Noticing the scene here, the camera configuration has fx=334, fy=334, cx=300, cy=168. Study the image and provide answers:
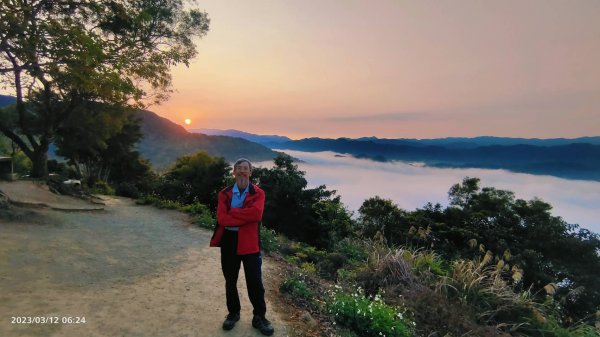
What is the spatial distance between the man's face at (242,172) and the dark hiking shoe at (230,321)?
5.49 feet

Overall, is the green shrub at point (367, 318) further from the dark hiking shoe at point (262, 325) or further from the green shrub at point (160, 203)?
the green shrub at point (160, 203)

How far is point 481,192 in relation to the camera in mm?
27156

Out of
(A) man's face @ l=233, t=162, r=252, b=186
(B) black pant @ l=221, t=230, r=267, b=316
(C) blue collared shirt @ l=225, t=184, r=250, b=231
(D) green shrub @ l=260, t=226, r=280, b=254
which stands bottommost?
(D) green shrub @ l=260, t=226, r=280, b=254

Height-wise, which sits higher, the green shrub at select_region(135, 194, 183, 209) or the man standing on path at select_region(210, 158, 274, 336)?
the man standing on path at select_region(210, 158, 274, 336)

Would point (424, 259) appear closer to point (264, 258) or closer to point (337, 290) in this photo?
point (337, 290)

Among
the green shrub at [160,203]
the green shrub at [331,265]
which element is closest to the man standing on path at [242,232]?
the green shrub at [331,265]

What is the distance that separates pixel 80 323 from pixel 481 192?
29.0 m

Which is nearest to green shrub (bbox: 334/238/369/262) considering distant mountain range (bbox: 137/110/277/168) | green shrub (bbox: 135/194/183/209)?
green shrub (bbox: 135/194/183/209)

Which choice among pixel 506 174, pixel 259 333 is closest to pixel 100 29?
pixel 259 333

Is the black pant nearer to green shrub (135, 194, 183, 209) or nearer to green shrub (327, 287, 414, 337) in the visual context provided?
green shrub (327, 287, 414, 337)

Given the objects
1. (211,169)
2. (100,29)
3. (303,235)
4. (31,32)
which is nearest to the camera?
(31,32)

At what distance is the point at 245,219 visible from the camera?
3684 millimetres

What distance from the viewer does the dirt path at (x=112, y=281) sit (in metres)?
4.02

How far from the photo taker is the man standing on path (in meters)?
3.71
